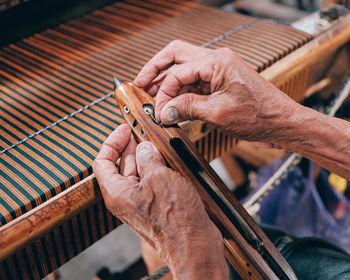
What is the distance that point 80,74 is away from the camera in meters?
1.16

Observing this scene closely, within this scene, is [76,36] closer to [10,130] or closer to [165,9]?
[165,9]

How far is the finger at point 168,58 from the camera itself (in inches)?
38.9

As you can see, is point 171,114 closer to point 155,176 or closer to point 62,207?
point 155,176

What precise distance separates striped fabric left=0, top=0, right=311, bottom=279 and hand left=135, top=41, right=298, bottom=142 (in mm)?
166

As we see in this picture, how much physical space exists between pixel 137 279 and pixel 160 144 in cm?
109

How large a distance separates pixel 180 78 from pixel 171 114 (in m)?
0.12

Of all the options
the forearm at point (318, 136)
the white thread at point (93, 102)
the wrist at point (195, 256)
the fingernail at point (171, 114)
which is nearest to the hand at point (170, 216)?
the wrist at point (195, 256)

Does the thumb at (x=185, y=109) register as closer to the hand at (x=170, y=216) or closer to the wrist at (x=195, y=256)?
the hand at (x=170, y=216)

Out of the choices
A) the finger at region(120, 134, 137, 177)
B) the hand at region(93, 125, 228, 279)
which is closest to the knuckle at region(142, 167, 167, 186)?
the hand at region(93, 125, 228, 279)

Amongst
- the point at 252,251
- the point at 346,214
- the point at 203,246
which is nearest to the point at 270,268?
the point at 252,251

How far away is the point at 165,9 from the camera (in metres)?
1.53

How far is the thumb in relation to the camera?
865 millimetres

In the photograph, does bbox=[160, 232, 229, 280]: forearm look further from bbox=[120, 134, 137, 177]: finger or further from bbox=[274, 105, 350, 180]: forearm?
bbox=[274, 105, 350, 180]: forearm

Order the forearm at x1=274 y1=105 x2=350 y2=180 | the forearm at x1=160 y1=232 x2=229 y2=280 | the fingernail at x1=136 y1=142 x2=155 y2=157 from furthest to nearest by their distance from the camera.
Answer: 1. the forearm at x1=274 y1=105 x2=350 y2=180
2. the fingernail at x1=136 y1=142 x2=155 y2=157
3. the forearm at x1=160 y1=232 x2=229 y2=280
